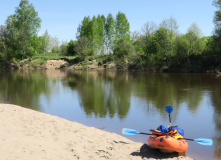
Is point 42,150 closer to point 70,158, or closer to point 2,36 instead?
point 70,158

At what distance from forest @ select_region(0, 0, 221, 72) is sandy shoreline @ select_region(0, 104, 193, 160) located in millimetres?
44672

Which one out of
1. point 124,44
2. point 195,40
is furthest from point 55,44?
point 195,40

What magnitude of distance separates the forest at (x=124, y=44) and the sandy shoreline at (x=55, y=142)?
147 ft

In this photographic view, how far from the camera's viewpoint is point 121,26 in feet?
240

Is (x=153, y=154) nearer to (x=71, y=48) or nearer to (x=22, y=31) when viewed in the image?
(x=22, y=31)

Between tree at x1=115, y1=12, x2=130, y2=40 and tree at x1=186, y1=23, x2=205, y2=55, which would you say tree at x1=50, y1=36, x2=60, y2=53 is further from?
tree at x1=186, y1=23, x2=205, y2=55

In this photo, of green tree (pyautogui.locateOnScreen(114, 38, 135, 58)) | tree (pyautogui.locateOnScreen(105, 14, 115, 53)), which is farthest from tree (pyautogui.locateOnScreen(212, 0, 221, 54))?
tree (pyautogui.locateOnScreen(105, 14, 115, 53))

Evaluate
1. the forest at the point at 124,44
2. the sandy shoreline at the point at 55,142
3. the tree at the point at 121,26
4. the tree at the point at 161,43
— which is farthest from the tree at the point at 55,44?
the sandy shoreline at the point at 55,142

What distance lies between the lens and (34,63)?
72.6m

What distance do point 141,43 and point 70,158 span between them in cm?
6436

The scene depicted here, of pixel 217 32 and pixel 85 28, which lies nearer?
pixel 217 32

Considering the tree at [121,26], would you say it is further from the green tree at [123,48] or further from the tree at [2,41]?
the tree at [2,41]

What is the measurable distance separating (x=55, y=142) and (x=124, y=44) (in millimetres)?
58937

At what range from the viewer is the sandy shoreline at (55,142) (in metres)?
6.76
